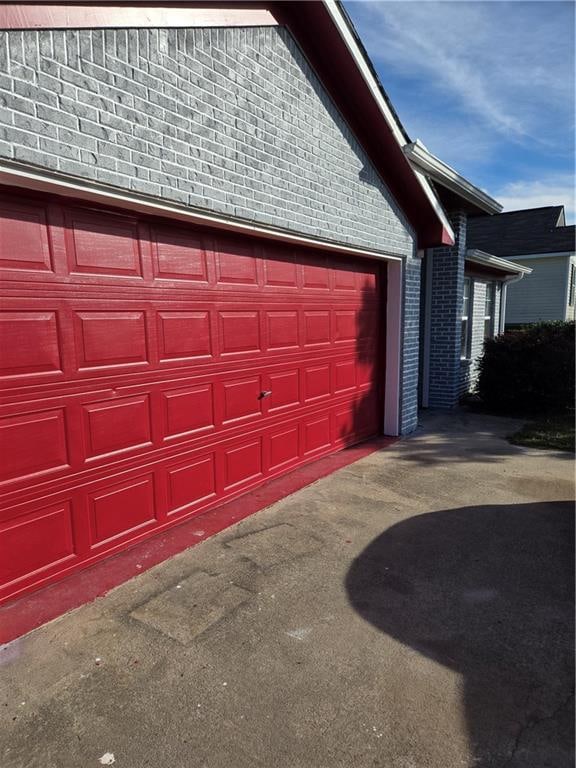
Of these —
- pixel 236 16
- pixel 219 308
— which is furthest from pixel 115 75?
pixel 219 308

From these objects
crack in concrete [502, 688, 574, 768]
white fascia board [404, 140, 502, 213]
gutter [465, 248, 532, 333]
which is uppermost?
white fascia board [404, 140, 502, 213]

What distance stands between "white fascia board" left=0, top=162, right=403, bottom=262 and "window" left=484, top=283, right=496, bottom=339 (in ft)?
26.2

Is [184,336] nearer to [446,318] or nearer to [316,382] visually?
[316,382]

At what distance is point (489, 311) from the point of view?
11945mm

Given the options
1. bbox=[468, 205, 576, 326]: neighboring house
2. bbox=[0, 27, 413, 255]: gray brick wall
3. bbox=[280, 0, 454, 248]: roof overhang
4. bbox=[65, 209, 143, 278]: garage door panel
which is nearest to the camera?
bbox=[0, 27, 413, 255]: gray brick wall

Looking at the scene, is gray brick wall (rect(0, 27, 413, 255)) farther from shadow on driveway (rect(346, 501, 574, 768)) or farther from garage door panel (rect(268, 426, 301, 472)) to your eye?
shadow on driveway (rect(346, 501, 574, 768))

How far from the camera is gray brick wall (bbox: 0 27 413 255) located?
9.14 ft

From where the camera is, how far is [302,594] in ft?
10.7

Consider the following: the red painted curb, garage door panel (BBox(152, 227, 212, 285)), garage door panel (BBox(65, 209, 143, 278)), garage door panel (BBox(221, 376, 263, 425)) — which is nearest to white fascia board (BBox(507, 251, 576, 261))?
the red painted curb

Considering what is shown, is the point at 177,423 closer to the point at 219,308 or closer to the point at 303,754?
the point at 219,308

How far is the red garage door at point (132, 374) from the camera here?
121 inches

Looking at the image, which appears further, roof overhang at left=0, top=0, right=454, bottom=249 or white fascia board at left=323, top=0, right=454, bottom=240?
white fascia board at left=323, top=0, right=454, bottom=240

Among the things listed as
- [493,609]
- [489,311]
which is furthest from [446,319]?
[493,609]

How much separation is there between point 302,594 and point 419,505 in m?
1.95
